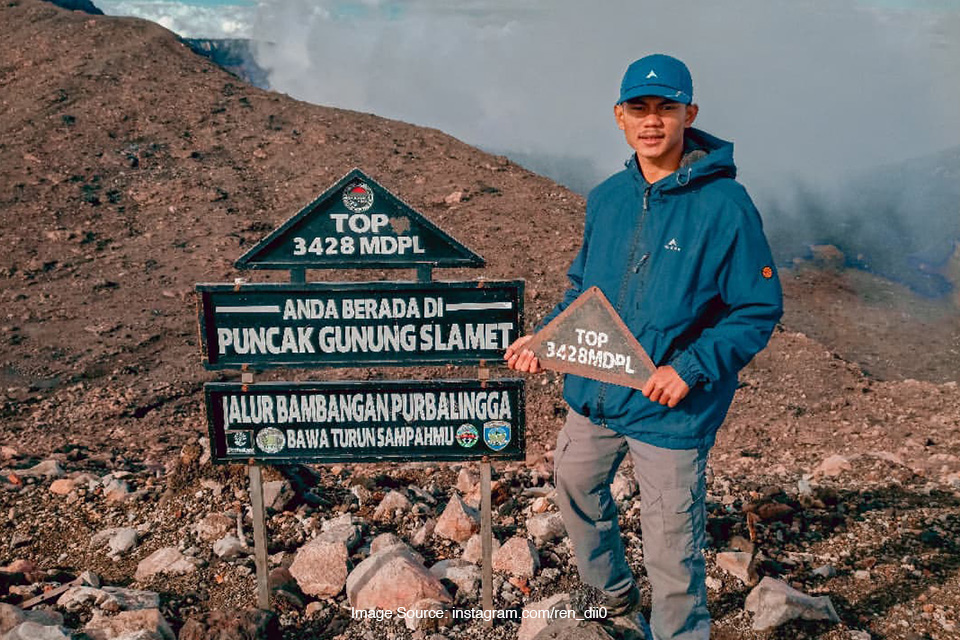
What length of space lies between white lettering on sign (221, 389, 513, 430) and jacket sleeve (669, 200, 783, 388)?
124 centimetres

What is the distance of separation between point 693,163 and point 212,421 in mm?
2526

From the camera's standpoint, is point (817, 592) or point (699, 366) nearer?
point (699, 366)

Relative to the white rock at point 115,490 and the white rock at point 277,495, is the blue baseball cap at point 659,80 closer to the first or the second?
the white rock at point 277,495

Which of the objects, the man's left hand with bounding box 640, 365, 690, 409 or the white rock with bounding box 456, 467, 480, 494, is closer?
the man's left hand with bounding box 640, 365, 690, 409

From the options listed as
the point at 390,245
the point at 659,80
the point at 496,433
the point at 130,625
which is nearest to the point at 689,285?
the point at 659,80

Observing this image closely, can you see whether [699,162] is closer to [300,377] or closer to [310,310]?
[310,310]

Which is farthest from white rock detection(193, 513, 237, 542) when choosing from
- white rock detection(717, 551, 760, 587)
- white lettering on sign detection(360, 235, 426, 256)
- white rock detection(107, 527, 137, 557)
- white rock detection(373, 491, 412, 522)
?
white rock detection(717, 551, 760, 587)

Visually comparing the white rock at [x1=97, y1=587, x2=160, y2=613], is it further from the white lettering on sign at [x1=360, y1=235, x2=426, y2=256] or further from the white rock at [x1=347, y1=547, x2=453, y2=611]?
the white lettering on sign at [x1=360, y1=235, x2=426, y2=256]

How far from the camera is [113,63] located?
19.1 m

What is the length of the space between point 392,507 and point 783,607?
2380mm

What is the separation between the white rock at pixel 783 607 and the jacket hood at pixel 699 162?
7.01 feet

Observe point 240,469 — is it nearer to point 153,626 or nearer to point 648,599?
point 153,626

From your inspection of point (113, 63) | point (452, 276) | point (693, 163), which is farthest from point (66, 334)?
point (113, 63)

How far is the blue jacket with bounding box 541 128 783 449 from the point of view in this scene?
2861 millimetres
